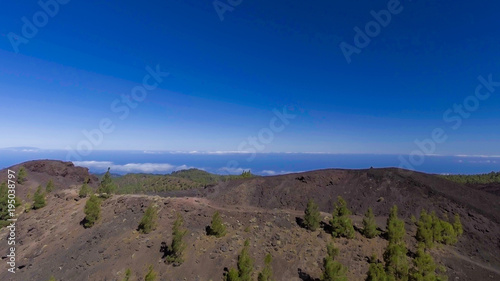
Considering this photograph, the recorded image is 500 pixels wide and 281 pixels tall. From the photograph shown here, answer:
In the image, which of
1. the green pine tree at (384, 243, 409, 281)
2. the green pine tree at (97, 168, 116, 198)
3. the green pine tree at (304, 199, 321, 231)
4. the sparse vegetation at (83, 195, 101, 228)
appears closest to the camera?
the green pine tree at (384, 243, 409, 281)

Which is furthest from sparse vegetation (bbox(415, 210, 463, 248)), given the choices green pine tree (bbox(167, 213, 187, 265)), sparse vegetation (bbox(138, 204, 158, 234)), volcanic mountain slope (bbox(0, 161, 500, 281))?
sparse vegetation (bbox(138, 204, 158, 234))

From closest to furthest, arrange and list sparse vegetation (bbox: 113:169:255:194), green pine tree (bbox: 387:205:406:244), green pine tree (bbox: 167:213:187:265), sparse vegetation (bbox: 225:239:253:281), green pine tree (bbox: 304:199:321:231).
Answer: sparse vegetation (bbox: 225:239:253:281)
green pine tree (bbox: 167:213:187:265)
green pine tree (bbox: 387:205:406:244)
green pine tree (bbox: 304:199:321:231)
sparse vegetation (bbox: 113:169:255:194)

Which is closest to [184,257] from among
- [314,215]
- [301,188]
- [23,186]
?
[314,215]

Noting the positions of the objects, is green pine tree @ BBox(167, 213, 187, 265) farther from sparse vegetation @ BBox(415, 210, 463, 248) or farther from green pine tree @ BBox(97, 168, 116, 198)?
sparse vegetation @ BBox(415, 210, 463, 248)

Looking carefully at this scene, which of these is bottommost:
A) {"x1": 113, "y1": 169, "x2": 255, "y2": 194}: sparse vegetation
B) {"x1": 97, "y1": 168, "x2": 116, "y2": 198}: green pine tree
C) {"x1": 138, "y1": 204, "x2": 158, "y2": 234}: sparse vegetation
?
{"x1": 113, "y1": 169, "x2": 255, "y2": 194}: sparse vegetation

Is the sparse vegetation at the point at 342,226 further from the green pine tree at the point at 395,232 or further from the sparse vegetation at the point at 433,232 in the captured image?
the sparse vegetation at the point at 433,232

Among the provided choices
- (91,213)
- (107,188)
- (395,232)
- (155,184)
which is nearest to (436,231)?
(395,232)

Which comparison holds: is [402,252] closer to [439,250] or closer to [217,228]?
[439,250]

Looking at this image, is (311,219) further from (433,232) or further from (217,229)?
(433,232)

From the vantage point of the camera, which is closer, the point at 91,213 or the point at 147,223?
the point at 147,223

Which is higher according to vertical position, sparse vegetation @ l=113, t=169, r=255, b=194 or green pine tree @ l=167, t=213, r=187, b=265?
green pine tree @ l=167, t=213, r=187, b=265
